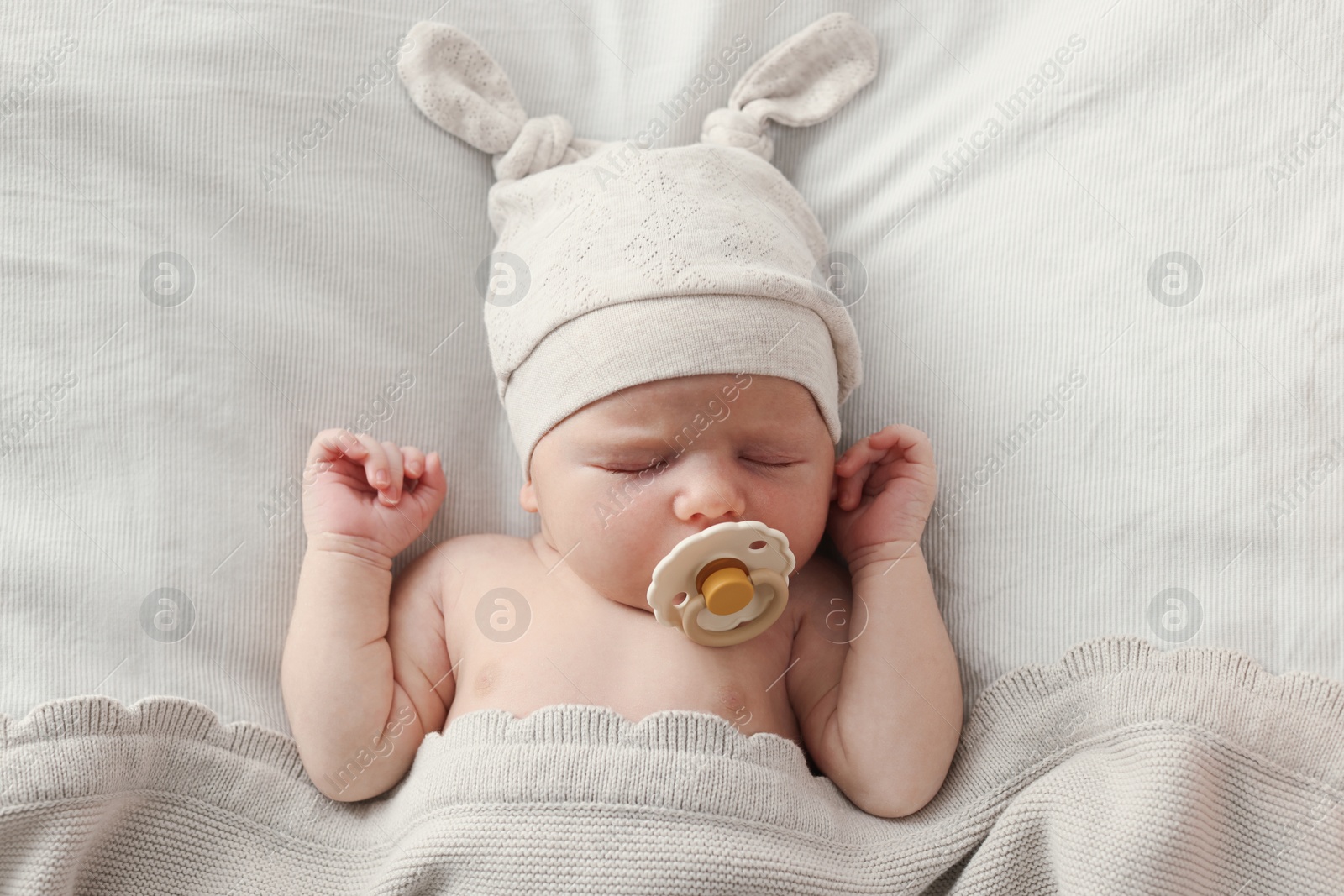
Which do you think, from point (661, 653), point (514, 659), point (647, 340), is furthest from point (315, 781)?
point (647, 340)

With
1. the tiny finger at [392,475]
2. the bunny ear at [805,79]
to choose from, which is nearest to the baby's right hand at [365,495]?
the tiny finger at [392,475]

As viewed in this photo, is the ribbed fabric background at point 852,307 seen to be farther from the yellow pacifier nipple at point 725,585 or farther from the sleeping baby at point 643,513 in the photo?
the yellow pacifier nipple at point 725,585

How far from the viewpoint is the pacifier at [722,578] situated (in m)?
1.28

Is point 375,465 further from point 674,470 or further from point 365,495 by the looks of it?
point 674,470

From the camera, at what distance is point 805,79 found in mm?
1844

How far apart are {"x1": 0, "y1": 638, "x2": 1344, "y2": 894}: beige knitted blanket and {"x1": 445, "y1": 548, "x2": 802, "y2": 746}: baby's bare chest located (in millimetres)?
68

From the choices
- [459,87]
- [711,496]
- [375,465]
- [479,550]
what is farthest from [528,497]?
[459,87]

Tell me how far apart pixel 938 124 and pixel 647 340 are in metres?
0.76

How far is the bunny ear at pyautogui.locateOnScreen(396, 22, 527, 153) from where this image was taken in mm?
1759

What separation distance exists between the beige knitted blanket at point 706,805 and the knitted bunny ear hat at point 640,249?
48 centimetres

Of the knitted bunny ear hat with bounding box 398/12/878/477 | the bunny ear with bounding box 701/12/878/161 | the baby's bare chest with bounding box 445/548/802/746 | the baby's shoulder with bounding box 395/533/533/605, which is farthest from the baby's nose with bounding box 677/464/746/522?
the bunny ear with bounding box 701/12/878/161

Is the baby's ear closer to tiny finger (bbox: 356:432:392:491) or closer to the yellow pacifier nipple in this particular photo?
tiny finger (bbox: 356:432:392:491)

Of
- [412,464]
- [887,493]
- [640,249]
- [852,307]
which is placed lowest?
[412,464]

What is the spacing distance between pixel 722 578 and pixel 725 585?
0.01m
